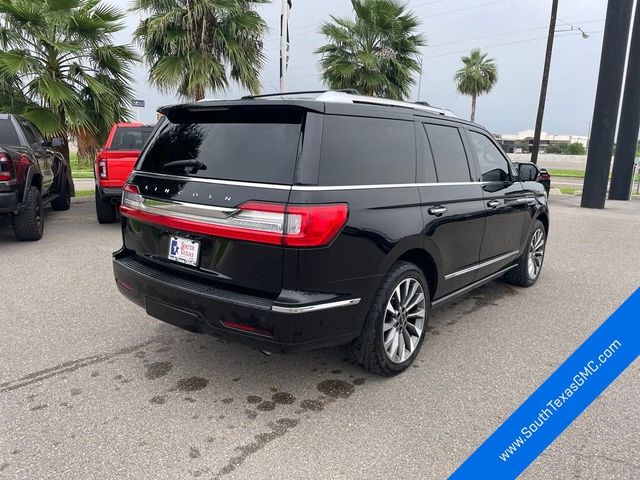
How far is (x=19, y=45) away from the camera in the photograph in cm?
957

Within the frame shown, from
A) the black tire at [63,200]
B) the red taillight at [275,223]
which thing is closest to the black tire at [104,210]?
the black tire at [63,200]

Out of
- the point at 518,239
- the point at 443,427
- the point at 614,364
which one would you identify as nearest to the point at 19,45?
the point at 518,239

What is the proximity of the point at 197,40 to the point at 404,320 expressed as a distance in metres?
10.5

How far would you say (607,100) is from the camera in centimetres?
1339

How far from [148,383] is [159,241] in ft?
3.03

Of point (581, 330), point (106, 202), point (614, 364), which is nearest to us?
point (614, 364)

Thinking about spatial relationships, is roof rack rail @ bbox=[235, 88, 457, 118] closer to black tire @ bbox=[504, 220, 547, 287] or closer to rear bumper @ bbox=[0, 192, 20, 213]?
black tire @ bbox=[504, 220, 547, 287]

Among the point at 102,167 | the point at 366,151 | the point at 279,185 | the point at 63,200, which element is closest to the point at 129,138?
the point at 102,167

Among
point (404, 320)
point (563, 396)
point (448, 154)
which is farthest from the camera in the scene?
point (448, 154)

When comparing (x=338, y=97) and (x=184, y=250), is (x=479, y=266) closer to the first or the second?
(x=338, y=97)

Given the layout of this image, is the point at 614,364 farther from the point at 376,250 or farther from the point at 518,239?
the point at 518,239

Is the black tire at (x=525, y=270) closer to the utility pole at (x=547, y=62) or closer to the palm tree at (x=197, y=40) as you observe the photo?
the palm tree at (x=197, y=40)

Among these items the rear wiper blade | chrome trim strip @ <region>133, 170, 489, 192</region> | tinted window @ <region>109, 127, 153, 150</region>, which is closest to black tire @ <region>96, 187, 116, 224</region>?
tinted window @ <region>109, 127, 153, 150</region>

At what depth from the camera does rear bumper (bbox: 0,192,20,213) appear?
634 cm
